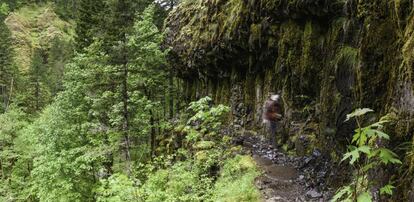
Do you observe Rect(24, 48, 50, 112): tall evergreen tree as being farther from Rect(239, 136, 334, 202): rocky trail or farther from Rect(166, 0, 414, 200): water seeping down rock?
Rect(239, 136, 334, 202): rocky trail

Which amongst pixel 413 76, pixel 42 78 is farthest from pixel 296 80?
pixel 42 78

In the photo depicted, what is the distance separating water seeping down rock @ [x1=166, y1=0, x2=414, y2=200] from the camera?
5.89 metres

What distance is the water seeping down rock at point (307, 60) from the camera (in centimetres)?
589

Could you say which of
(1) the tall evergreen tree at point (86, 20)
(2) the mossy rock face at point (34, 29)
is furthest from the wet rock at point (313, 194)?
(2) the mossy rock face at point (34, 29)

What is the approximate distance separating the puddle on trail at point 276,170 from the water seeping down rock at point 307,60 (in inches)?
45.9

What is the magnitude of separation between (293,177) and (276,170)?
82cm

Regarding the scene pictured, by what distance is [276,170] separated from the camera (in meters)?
12.0

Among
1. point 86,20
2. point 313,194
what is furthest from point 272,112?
point 86,20

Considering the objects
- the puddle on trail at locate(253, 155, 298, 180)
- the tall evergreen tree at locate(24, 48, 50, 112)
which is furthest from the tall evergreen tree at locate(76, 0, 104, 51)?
the puddle on trail at locate(253, 155, 298, 180)

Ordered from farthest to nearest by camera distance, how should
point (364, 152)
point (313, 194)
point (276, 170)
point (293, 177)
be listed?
point (276, 170), point (293, 177), point (313, 194), point (364, 152)

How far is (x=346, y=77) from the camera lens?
10.2 meters

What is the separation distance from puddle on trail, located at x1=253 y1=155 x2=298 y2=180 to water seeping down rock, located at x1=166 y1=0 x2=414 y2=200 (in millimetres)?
1166

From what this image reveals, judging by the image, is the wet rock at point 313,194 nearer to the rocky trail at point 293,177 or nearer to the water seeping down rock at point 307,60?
the rocky trail at point 293,177

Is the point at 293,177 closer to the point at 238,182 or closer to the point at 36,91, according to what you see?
the point at 238,182
